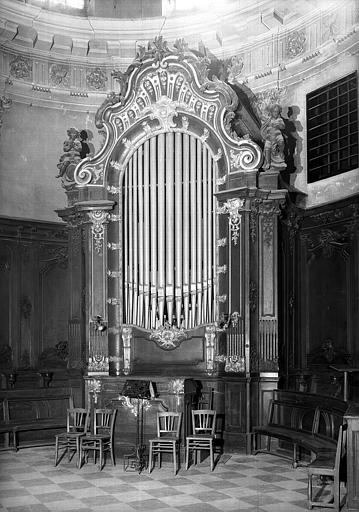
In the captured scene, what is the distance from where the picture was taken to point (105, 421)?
12383 mm

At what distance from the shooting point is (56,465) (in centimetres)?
1143

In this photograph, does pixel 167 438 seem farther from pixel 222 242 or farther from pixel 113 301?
pixel 222 242

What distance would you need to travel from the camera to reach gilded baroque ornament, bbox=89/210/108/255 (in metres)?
13.1

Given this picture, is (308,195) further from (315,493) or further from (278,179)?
(315,493)

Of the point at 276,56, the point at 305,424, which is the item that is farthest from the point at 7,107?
the point at 305,424

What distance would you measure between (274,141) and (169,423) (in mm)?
4726

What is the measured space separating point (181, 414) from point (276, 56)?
675cm

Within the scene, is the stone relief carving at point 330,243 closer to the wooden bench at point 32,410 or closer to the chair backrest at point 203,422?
the chair backrest at point 203,422

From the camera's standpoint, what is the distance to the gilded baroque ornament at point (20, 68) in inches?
573

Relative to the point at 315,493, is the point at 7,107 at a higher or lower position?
higher

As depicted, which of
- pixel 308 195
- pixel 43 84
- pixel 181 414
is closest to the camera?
pixel 181 414

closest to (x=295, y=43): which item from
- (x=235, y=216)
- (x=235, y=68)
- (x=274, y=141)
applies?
(x=235, y=68)

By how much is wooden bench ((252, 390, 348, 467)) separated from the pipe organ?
1.78 m

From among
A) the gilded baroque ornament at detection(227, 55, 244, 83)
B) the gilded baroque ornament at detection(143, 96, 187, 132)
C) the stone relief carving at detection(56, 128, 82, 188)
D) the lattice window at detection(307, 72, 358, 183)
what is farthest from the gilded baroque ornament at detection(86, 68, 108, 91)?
the lattice window at detection(307, 72, 358, 183)
